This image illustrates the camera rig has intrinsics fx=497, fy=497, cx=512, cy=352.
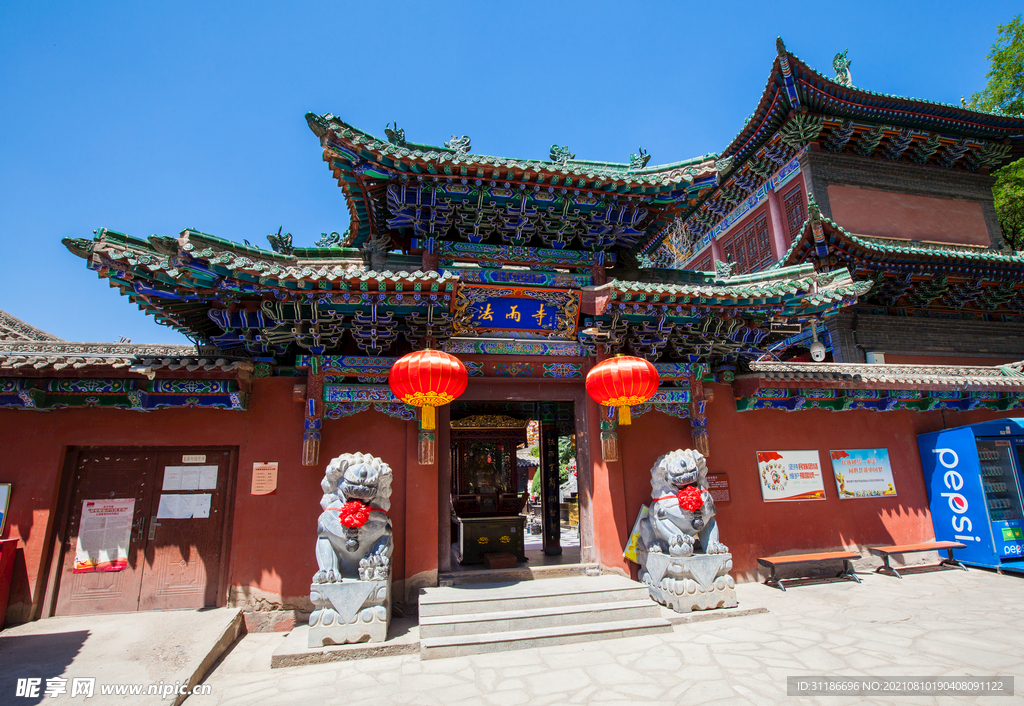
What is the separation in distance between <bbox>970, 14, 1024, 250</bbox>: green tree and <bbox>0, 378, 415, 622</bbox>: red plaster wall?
19.0 metres

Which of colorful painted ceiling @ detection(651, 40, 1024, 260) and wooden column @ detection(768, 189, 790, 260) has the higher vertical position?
colorful painted ceiling @ detection(651, 40, 1024, 260)

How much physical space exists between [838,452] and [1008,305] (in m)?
7.93

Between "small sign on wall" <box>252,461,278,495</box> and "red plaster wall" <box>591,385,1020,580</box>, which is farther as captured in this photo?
"red plaster wall" <box>591,385,1020,580</box>

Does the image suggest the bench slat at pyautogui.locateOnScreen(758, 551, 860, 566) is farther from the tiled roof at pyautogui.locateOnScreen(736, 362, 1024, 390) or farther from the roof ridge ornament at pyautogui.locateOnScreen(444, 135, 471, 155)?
the roof ridge ornament at pyautogui.locateOnScreen(444, 135, 471, 155)

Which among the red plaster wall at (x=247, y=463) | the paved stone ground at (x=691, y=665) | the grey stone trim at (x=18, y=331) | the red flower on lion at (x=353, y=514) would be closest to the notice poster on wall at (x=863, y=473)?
the paved stone ground at (x=691, y=665)

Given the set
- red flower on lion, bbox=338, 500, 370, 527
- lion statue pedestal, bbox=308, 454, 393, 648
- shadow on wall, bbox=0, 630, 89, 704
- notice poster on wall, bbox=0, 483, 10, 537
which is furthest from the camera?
notice poster on wall, bbox=0, 483, 10, 537

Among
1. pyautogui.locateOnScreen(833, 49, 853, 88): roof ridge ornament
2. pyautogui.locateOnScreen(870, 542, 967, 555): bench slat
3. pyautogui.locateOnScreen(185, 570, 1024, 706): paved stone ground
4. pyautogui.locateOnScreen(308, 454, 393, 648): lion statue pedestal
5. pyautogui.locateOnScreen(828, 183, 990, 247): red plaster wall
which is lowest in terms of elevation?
pyautogui.locateOnScreen(185, 570, 1024, 706): paved stone ground

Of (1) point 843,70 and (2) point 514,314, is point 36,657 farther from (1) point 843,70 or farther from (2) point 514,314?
(1) point 843,70

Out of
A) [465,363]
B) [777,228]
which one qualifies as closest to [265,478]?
[465,363]

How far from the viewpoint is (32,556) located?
566 cm

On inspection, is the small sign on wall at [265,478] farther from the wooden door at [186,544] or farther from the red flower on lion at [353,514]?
the red flower on lion at [353,514]

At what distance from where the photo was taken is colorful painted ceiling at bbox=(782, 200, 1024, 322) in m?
10.1

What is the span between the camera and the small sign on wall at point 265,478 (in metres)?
6.12

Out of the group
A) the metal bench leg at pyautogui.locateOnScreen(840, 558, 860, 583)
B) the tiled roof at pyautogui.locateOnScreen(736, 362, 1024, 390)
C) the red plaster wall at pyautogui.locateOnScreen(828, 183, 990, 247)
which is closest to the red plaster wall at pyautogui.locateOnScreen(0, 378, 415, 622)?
the tiled roof at pyautogui.locateOnScreen(736, 362, 1024, 390)
